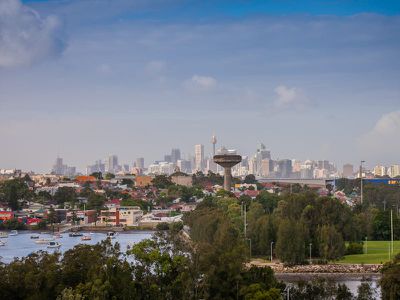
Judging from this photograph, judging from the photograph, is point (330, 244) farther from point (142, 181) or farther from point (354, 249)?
point (142, 181)

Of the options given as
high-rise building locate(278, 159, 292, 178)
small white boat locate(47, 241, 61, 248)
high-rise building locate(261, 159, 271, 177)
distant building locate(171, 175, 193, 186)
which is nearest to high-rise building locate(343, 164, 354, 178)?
high-rise building locate(278, 159, 292, 178)

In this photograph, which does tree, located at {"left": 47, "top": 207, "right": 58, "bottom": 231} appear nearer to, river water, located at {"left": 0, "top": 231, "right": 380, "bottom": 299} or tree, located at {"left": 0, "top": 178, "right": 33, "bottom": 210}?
river water, located at {"left": 0, "top": 231, "right": 380, "bottom": 299}

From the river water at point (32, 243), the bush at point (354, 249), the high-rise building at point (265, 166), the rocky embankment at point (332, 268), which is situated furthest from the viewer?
the high-rise building at point (265, 166)

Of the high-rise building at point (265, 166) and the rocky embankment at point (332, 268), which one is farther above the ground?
the high-rise building at point (265, 166)

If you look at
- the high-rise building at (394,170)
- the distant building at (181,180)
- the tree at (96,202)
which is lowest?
the tree at (96,202)

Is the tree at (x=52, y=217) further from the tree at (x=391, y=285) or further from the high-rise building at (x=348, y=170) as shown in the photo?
the high-rise building at (x=348, y=170)

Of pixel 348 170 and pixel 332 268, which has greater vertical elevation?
pixel 348 170

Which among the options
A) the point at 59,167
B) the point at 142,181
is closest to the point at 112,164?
the point at 59,167

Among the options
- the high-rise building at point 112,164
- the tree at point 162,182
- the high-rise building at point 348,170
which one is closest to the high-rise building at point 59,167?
the high-rise building at point 112,164
